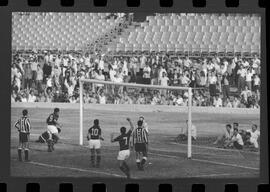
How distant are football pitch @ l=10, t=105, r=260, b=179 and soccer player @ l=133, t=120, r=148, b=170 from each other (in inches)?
4.5

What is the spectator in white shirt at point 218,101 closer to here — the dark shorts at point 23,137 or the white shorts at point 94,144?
the white shorts at point 94,144

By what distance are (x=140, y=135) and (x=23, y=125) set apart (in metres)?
2.22

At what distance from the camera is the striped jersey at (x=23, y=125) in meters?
15.7

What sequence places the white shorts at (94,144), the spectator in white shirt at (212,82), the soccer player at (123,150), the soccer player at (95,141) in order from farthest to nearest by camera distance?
the spectator in white shirt at (212,82), the white shorts at (94,144), the soccer player at (95,141), the soccer player at (123,150)

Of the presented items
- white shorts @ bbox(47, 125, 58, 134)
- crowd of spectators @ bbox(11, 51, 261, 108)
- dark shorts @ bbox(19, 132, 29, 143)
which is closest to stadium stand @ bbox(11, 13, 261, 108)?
crowd of spectators @ bbox(11, 51, 261, 108)

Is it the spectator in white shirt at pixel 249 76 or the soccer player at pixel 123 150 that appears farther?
the spectator in white shirt at pixel 249 76

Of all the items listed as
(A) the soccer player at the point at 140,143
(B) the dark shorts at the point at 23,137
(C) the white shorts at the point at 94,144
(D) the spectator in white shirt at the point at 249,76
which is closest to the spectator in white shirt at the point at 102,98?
(C) the white shorts at the point at 94,144

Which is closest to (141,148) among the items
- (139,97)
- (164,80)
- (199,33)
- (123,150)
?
(123,150)

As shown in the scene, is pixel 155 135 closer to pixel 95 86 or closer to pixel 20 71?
pixel 95 86

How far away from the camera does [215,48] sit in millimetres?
16672

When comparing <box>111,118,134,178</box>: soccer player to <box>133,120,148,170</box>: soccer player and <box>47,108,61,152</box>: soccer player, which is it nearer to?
<box>133,120,148,170</box>: soccer player

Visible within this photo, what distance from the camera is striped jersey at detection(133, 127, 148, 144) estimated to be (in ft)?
51.4

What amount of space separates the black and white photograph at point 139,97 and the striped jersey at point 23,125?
0.06 feet

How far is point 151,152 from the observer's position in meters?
15.8
